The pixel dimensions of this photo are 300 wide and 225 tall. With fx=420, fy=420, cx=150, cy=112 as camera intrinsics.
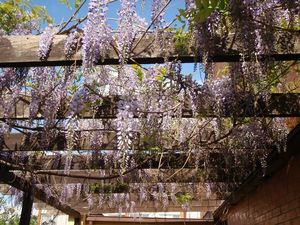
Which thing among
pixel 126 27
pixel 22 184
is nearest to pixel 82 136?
pixel 126 27

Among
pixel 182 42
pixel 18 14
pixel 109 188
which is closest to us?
pixel 182 42

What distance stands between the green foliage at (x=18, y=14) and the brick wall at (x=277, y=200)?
261 centimetres

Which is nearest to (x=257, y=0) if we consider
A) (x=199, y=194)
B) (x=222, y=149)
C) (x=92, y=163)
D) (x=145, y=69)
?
(x=145, y=69)

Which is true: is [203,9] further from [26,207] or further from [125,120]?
[26,207]

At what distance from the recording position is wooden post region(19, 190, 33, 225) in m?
6.31

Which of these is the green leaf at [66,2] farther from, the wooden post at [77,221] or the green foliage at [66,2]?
the wooden post at [77,221]

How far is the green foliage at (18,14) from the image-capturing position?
11.5 feet

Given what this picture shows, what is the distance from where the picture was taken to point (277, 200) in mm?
4559

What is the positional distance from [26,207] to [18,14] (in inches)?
146

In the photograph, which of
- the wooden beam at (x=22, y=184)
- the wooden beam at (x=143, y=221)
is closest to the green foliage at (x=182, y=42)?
the wooden beam at (x=22, y=184)

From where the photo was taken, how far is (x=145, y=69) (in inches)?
128

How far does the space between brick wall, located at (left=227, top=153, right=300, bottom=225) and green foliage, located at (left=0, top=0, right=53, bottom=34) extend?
2609 mm

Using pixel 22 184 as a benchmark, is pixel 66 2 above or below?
above

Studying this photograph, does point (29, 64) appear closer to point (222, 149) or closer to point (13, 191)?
point (222, 149)
